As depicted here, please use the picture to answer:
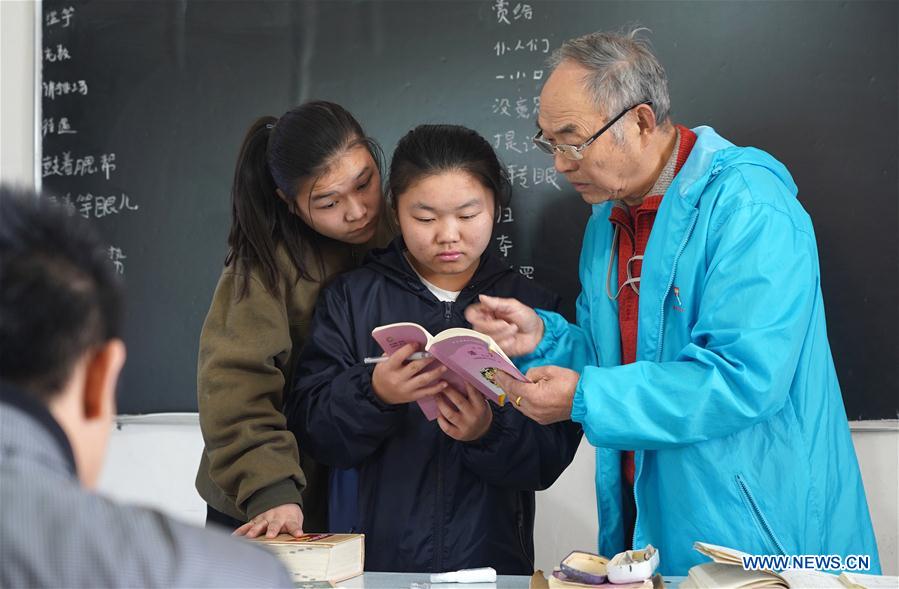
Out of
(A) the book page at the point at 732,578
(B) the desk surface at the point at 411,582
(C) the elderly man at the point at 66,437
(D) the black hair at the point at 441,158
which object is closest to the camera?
(C) the elderly man at the point at 66,437

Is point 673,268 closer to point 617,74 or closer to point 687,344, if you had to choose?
point 687,344

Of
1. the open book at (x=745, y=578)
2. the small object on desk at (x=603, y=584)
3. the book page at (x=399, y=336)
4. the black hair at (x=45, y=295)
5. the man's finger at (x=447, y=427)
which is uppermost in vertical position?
the black hair at (x=45, y=295)

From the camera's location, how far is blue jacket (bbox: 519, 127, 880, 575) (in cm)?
164

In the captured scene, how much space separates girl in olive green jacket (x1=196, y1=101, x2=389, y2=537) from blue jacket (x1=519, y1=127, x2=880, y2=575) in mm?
656

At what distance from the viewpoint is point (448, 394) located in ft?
6.24

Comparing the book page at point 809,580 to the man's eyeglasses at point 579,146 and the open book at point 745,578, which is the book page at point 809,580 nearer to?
the open book at point 745,578

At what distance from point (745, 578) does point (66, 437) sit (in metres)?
1.07

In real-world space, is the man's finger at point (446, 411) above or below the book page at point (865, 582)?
above

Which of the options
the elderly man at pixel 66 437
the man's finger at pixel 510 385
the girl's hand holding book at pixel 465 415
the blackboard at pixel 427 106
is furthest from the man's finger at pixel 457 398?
the elderly man at pixel 66 437

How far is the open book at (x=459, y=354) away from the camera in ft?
5.29

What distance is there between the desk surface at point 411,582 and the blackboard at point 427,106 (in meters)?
0.98

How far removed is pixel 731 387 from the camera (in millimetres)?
1627

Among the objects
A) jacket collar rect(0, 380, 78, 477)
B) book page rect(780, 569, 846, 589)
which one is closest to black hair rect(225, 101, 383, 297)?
book page rect(780, 569, 846, 589)

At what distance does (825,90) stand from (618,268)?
2.80 ft
